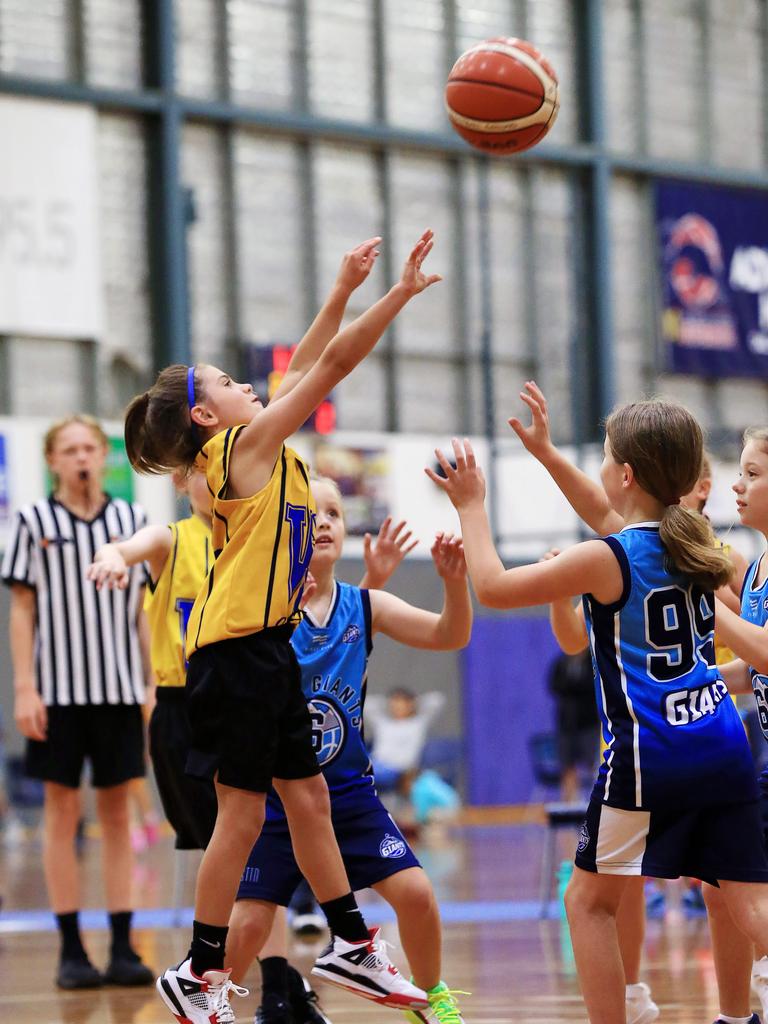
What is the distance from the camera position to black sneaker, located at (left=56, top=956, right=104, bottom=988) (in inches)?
202

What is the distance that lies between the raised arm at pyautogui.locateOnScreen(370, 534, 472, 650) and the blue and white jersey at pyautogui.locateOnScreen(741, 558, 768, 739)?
2.33 feet

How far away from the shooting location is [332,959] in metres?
3.53

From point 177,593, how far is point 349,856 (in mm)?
1107

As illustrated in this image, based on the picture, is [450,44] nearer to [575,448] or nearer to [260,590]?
[575,448]

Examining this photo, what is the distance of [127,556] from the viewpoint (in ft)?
14.5

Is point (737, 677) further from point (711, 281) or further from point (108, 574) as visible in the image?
point (711, 281)

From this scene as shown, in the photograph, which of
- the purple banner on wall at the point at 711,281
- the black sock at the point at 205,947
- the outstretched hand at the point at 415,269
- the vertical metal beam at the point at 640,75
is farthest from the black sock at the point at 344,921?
the vertical metal beam at the point at 640,75

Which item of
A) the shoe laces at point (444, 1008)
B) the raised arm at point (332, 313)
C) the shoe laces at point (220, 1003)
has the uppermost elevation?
the raised arm at point (332, 313)

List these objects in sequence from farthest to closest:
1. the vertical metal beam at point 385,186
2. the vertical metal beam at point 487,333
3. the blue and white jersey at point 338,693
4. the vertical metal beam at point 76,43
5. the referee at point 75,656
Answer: the vertical metal beam at point 385,186, the vertical metal beam at point 487,333, the vertical metal beam at point 76,43, the referee at point 75,656, the blue and white jersey at point 338,693

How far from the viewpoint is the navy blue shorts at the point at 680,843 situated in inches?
126

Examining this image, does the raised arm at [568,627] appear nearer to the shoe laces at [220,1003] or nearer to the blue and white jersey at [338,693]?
the blue and white jersey at [338,693]

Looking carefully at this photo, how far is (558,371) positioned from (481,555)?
13.8 metres

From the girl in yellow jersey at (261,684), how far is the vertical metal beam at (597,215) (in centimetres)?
1346

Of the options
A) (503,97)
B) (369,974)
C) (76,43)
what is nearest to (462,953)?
(369,974)
